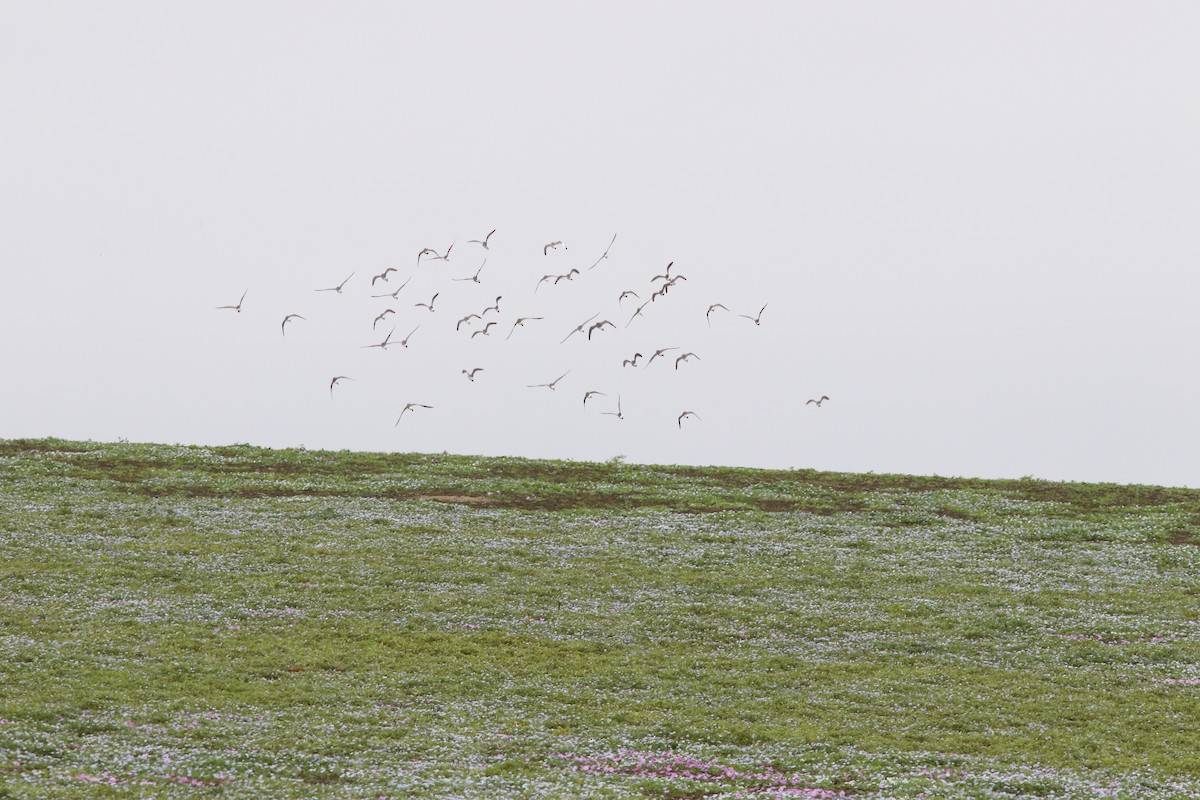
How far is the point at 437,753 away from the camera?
1703cm

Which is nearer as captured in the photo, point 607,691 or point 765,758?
point 765,758

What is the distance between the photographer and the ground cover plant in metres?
16.6

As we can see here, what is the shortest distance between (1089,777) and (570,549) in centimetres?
1712

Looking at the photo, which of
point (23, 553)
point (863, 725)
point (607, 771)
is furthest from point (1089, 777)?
point (23, 553)

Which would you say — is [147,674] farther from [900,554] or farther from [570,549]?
[900,554]

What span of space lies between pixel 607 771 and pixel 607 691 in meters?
4.31

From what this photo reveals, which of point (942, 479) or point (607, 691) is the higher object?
point (942, 479)

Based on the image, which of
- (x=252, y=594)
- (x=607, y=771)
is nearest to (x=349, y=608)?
(x=252, y=594)

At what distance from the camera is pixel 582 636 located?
24453 mm

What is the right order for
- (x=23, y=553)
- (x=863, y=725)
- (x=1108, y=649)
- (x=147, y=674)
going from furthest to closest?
1. (x=23, y=553)
2. (x=1108, y=649)
3. (x=147, y=674)
4. (x=863, y=725)

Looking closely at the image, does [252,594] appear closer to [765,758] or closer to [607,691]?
[607,691]

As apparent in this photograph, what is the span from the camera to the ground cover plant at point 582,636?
16562 mm

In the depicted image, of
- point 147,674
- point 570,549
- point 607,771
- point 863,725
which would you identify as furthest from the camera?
point 570,549

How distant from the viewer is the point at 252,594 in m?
26.4
